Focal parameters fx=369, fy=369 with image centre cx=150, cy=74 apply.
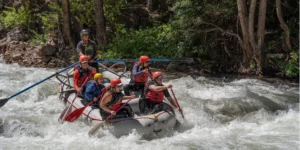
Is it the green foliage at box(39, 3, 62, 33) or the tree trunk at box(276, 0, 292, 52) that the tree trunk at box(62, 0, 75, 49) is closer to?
the green foliage at box(39, 3, 62, 33)

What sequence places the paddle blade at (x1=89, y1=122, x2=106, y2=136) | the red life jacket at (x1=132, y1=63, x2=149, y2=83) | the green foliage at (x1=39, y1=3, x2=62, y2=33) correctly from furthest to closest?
the green foliage at (x1=39, y1=3, x2=62, y2=33) < the red life jacket at (x1=132, y1=63, x2=149, y2=83) < the paddle blade at (x1=89, y1=122, x2=106, y2=136)

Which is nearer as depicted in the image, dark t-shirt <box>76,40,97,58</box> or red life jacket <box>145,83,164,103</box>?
red life jacket <box>145,83,164,103</box>

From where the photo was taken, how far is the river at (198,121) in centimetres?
621

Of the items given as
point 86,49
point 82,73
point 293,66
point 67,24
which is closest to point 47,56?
point 67,24

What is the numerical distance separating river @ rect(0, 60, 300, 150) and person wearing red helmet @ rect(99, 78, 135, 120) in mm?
387

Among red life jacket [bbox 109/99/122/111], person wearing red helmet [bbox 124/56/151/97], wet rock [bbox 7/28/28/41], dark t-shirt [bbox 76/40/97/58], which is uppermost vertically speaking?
wet rock [bbox 7/28/28/41]

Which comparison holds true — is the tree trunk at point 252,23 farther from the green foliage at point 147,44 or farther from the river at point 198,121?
the green foliage at point 147,44

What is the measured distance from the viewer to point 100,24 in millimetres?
13430

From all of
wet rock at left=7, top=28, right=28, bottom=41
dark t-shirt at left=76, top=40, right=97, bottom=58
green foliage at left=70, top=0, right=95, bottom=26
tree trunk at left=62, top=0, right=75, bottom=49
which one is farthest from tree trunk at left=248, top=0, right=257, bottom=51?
wet rock at left=7, top=28, right=28, bottom=41

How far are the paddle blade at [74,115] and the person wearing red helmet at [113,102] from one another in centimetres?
45

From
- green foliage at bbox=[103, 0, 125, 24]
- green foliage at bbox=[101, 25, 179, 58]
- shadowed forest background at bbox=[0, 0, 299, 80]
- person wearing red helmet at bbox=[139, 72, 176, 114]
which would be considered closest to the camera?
person wearing red helmet at bbox=[139, 72, 176, 114]

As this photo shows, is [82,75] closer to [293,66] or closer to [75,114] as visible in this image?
[75,114]

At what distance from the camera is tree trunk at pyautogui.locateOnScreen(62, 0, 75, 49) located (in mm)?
13531

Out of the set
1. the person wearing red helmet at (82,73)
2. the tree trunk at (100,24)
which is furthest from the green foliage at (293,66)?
the tree trunk at (100,24)
